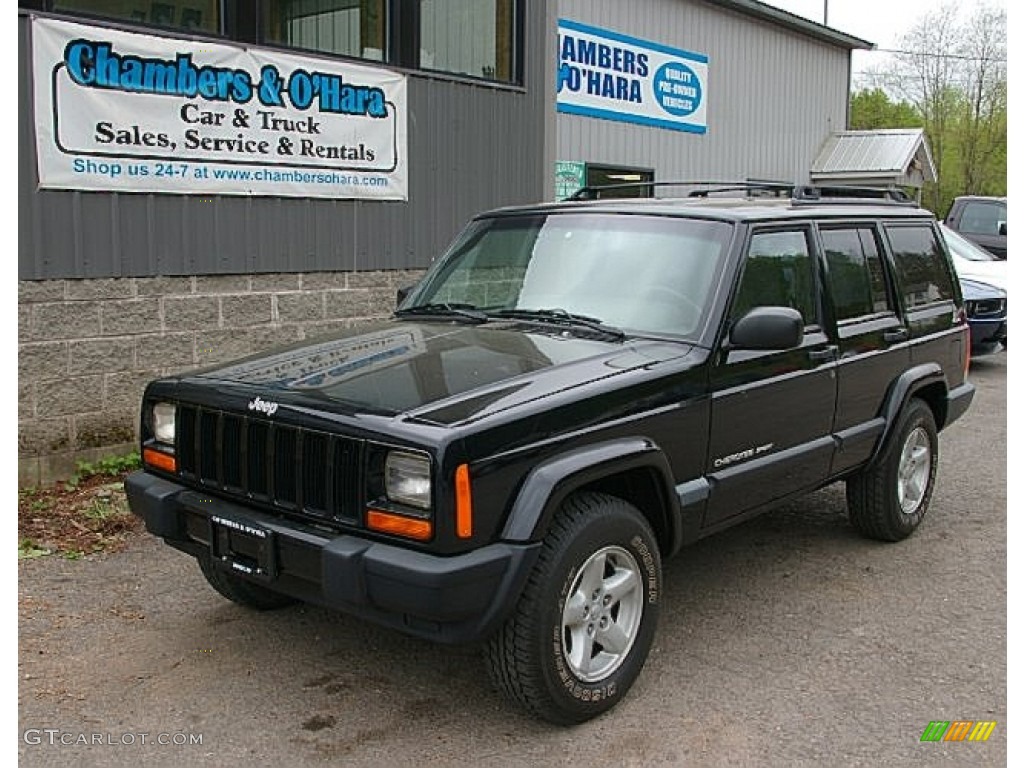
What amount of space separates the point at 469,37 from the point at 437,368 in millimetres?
6455

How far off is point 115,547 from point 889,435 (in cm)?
434

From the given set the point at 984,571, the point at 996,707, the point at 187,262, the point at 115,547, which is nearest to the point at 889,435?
the point at 984,571

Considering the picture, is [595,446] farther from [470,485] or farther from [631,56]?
[631,56]

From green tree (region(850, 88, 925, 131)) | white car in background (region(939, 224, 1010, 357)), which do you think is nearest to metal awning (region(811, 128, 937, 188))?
white car in background (region(939, 224, 1010, 357))

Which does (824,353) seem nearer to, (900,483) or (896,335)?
(896,335)

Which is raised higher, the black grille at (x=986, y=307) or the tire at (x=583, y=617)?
the black grille at (x=986, y=307)

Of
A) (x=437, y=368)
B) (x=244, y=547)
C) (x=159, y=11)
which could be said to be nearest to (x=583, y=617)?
(x=437, y=368)

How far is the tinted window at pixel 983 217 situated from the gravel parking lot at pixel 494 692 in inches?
529

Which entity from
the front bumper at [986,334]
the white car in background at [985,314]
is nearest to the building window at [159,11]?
the white car in background at [985,314]

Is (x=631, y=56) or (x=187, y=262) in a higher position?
(x=631, y=56)

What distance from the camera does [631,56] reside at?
13.9 meters

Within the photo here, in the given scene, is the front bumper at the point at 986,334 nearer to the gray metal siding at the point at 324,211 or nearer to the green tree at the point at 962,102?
the gray metal siding at the point at 324,211

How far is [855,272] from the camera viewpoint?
5.51 meters

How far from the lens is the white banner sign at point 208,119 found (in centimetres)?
658
